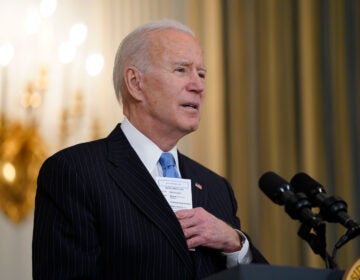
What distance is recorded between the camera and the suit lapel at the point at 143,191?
8.48 feet

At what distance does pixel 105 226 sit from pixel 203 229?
36 cm

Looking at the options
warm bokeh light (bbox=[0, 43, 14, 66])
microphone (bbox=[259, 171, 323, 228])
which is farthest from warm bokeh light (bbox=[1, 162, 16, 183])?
microphone (bbox=[259, 171, 323, 228])

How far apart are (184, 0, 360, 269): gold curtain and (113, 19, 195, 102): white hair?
211 cm

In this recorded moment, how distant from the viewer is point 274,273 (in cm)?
185

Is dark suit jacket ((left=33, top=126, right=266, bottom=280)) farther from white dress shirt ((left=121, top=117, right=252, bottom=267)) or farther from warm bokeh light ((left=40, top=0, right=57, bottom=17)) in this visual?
warm bokeh light ((left=40, top=0, right=57, bottom=17))

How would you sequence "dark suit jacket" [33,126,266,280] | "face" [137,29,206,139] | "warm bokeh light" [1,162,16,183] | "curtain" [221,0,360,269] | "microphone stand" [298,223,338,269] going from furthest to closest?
"curtain" [221,0,360,269], "warm bokeh light" [1,162,16,183], "face" [137,29,206,139], "dark suit jacket" [33,126,266,280], "microphone stand" [298,223,338,269]

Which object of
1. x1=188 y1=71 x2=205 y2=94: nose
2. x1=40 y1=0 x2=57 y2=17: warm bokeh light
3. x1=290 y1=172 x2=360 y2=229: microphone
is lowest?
x1=290 y1=172 x2=360 y2=229: microphone

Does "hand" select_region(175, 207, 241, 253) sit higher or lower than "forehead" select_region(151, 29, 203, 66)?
lower

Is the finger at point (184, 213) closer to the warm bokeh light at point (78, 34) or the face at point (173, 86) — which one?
the face at point (173, 86)

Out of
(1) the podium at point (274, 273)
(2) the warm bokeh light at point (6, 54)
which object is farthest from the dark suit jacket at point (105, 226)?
(2) the warm bokeh light at point (6, 54)

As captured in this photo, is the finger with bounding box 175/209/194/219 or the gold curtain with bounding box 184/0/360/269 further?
the gold curtain with bounding box 184/0/360/269

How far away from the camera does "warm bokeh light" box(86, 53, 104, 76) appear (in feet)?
16.7

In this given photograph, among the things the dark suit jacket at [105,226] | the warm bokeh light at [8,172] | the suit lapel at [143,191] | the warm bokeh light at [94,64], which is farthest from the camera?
the warm bokeh light at [94,64]

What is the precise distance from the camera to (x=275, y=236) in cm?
516
